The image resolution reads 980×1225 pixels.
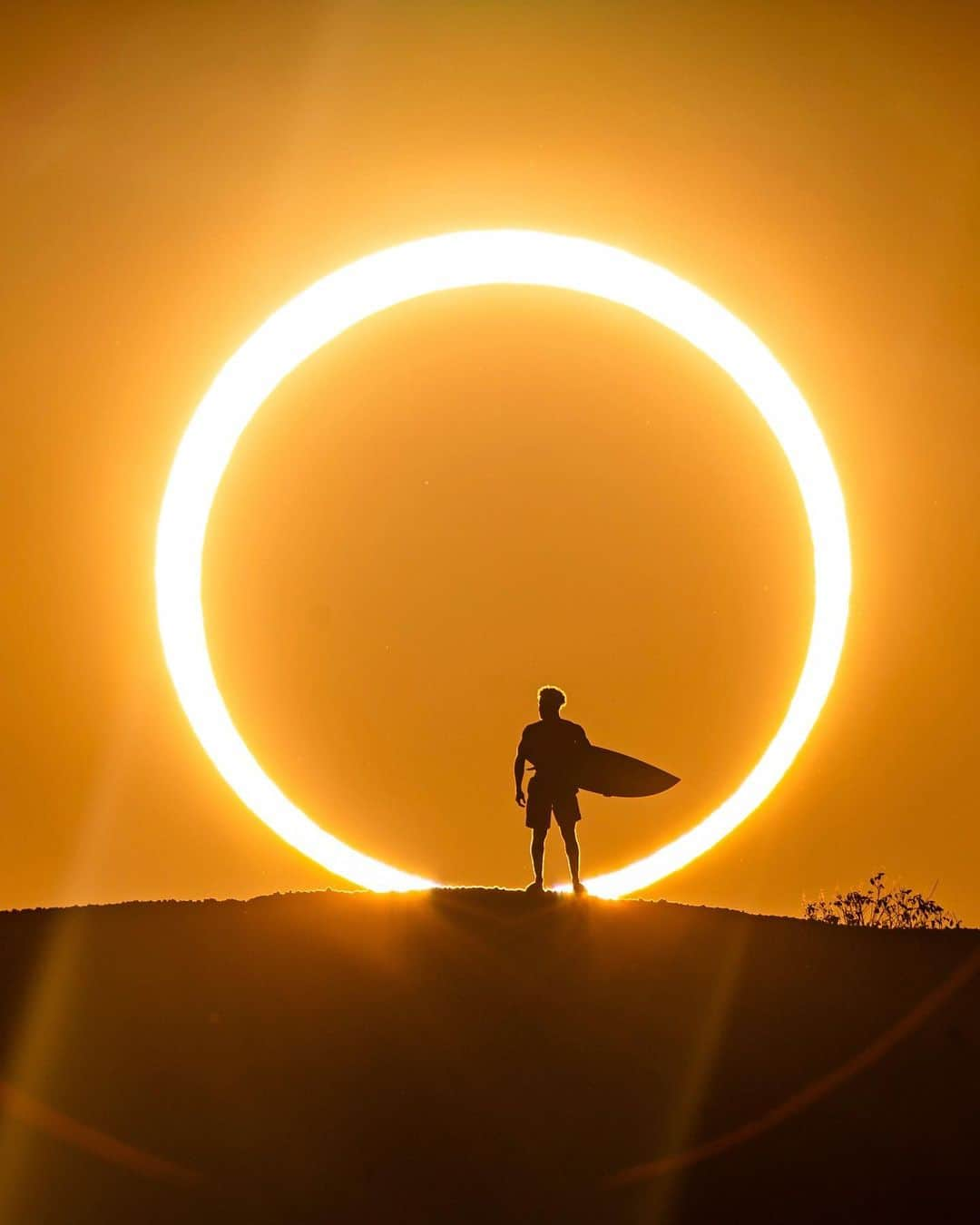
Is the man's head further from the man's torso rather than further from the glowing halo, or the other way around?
the glowing halo

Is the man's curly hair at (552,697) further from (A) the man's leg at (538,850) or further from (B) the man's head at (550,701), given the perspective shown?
(A) the man's leg at (538,850)

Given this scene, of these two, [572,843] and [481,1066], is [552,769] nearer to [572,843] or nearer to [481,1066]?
[572,843]

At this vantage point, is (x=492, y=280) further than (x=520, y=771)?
Yes

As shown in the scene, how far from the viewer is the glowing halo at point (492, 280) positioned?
17.9m

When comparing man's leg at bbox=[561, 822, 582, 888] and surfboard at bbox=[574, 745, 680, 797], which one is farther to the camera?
surfboard at bbox=[574, 745, 680, 797]

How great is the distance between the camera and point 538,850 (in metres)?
14.6

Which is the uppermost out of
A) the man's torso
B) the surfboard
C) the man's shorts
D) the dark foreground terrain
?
the surfboard

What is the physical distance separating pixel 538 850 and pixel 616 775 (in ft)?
4.57

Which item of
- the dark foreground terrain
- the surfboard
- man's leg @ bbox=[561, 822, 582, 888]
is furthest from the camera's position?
the surfboard

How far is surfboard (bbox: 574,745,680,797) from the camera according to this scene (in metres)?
14.9

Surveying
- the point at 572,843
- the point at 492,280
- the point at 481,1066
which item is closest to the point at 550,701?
the point at 572,843

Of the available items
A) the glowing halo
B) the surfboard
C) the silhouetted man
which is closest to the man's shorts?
the silhouetted man

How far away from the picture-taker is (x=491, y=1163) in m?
9.73

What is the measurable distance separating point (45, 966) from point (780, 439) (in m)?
10.9
